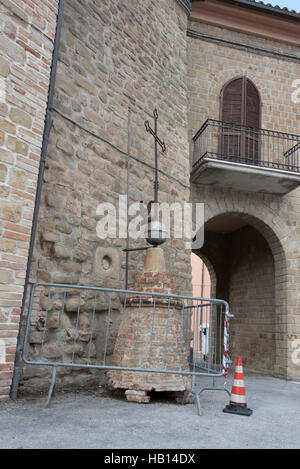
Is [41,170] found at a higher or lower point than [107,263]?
higher

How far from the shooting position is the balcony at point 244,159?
28.4ft

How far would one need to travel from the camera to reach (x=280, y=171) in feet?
28.4

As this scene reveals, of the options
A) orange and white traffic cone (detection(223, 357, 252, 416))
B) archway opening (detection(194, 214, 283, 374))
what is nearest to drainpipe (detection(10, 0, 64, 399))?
orange and white traffic cone (detection(223, 357, 252, 416))

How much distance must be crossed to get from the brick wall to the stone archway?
5.74 metres

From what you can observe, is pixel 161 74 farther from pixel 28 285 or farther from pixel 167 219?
pixel 28 285

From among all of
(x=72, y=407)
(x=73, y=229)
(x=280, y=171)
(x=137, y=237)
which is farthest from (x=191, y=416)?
(x=280, y=171)

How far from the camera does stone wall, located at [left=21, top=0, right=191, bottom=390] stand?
4.81 m

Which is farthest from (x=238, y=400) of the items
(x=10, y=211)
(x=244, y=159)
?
(x=244, y=159)

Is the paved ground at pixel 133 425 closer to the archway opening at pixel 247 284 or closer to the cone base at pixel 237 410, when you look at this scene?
the cone base at pixel 237 410

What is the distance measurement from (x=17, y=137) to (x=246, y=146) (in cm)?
692

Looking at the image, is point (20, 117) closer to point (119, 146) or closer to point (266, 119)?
point (119, 146)

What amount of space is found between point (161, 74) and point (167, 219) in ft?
9.78

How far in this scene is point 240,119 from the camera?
32.0 ft

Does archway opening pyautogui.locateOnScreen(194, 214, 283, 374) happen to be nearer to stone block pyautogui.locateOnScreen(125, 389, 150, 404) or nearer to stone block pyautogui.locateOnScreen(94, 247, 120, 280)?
stone block pyautogui.locateOnScreen(94, 247, 120, 280)
